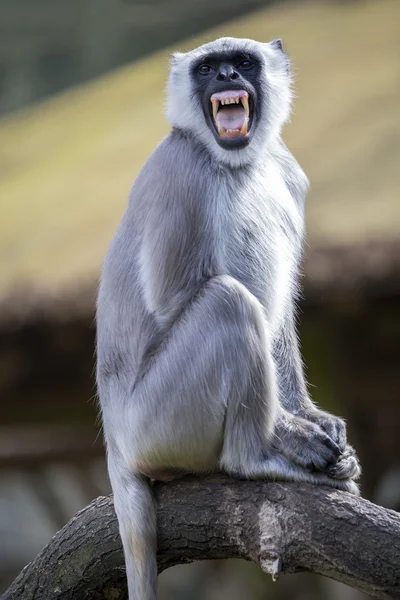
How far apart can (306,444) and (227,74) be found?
134cm

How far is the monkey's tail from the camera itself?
3285mm

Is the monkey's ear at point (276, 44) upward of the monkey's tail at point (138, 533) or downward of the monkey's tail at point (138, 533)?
upward

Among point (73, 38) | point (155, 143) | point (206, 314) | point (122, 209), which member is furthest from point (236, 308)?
point (73, 38)

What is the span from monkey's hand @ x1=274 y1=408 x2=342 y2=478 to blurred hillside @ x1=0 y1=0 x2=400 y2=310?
349cm

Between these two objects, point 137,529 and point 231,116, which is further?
point 231,116

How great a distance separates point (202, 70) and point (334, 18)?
7.24m

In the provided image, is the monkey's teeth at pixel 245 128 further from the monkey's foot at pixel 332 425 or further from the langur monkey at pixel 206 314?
the monkey's foot at pixel 332 425

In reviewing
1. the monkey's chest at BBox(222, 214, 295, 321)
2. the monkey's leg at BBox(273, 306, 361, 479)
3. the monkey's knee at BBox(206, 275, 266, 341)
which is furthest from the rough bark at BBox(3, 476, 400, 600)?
the monkey's chest at BBox(222, 214, 295, 321)

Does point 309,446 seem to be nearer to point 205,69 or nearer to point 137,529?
point 137,529

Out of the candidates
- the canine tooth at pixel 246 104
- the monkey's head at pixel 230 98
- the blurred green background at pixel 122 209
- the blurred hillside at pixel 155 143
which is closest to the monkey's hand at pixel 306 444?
the monkey's head at pixel 230 98

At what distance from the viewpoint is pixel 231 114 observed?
3.74 m

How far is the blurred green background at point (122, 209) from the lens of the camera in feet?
23.7

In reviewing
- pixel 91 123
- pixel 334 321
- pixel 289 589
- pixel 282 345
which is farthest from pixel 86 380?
pixel 282 345

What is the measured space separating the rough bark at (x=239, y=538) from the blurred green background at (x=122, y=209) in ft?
9.66
